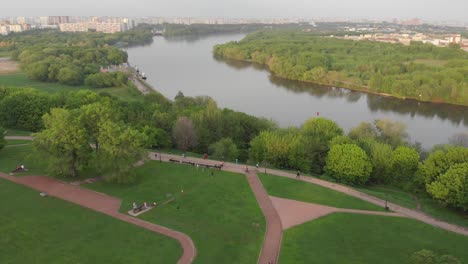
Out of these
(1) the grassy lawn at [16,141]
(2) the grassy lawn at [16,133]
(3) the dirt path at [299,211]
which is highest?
(2) the grassy lawn at [16,133]

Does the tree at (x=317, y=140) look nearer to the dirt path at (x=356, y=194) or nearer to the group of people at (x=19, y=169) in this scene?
the dirt path at (x=356, y=194)

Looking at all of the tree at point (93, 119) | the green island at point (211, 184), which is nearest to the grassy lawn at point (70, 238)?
the green island at point (211, 184)

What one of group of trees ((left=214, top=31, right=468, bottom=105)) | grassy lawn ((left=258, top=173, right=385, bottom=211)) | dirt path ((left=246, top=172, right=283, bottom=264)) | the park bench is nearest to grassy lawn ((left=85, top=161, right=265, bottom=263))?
dirt path ((left=246, top=172, right=283, bottom=264))

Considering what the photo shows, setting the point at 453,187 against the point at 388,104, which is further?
the point at 388,104

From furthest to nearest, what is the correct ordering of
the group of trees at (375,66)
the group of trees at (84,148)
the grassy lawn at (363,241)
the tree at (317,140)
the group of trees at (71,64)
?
the group of trees at (71,64), the group of trees at (375,66), the tree at (317,140), the group of trees at (84,148), the grassy lawn at (363,241)

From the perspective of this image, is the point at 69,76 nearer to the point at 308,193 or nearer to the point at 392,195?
the point at 308,193

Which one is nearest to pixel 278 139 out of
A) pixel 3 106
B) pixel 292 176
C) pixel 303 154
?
pixel 303 154

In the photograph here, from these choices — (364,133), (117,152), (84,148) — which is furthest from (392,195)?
(84,148)
